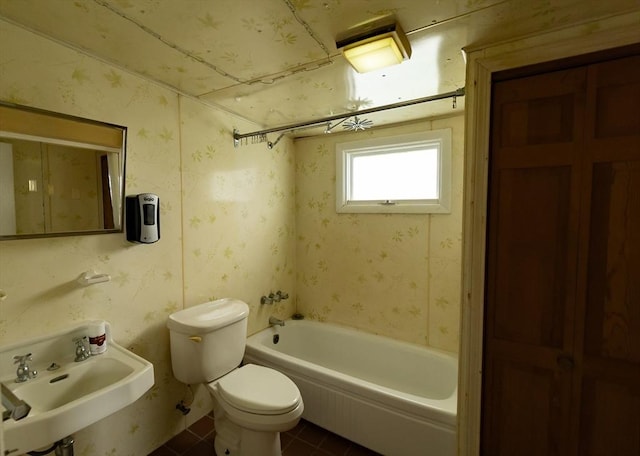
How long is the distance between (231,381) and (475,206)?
60.8 inches

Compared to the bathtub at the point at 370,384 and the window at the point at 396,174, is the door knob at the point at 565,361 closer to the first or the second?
the bathtub at the point at 370,384

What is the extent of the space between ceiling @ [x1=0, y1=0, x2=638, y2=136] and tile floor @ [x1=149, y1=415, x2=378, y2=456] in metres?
2.13

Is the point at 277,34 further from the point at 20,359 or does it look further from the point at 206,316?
the point at 20,359

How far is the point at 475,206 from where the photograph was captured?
1.26m

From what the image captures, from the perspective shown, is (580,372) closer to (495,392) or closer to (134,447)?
(495,392)

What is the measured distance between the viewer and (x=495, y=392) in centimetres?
127

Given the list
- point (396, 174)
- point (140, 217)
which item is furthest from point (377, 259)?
point (140, 217)

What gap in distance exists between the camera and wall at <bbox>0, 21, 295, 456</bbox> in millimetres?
1233

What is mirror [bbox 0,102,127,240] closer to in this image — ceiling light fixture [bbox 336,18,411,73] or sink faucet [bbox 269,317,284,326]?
ceiling light fixture [bbox 336,18,411,73]

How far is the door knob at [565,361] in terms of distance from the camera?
1.14m

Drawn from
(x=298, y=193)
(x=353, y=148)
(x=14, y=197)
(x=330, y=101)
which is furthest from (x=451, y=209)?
(x=14, y=197)

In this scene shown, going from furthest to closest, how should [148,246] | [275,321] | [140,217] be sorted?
[275,321] < [148,246] < [140,217]

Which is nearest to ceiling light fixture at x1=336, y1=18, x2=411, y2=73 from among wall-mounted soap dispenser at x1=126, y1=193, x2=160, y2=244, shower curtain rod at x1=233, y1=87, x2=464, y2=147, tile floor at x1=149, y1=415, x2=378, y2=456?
shower curtain rod at x1=233, y1=87, x2=464, y2=147

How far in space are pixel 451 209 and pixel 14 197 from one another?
7.64 feet
